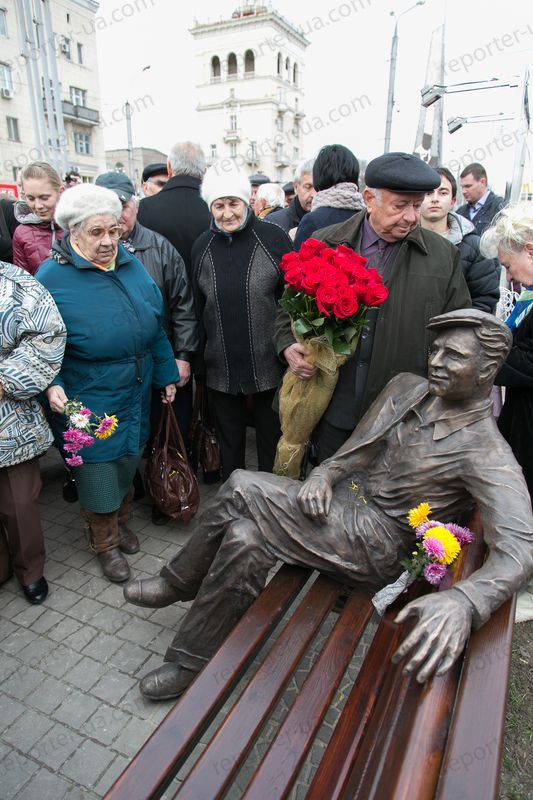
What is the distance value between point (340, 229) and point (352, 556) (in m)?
1.55

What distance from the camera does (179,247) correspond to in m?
3.95

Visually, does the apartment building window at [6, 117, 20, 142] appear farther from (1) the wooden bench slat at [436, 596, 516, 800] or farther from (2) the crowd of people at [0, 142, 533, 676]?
(1) the wooden bench slat at [436, 596, 516, 800]

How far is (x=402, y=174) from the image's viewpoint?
219cm

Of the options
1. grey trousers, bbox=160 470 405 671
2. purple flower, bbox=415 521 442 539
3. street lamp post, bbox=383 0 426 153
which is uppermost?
street lamp post, bbox=383 0 426 153

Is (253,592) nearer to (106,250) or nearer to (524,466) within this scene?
(524,466)

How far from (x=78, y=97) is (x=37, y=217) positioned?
3387 centimetres

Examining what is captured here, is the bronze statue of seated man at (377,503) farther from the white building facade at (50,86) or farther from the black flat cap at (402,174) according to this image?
the white building facade at (50,86)

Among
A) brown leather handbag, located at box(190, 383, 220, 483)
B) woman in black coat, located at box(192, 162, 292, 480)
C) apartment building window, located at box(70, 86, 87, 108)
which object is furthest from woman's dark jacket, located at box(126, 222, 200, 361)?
apartment building window, located at box(70, 86, 87, 108)

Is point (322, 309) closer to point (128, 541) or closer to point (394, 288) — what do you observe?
point (394, 288)

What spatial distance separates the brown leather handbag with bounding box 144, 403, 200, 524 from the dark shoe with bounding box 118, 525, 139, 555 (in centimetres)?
26

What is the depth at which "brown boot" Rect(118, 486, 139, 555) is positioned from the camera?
139 inches

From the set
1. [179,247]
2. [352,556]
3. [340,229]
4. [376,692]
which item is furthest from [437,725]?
[179,247]

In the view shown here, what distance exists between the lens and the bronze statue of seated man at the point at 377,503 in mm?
1865

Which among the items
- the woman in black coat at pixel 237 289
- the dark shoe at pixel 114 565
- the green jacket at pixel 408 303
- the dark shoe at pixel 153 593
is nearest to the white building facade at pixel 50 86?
the woman in black coat at pixel 237 289
